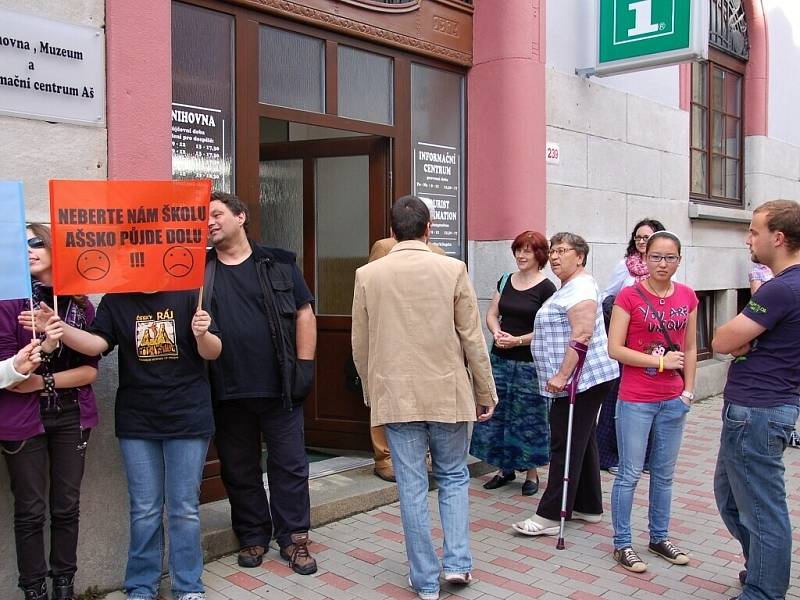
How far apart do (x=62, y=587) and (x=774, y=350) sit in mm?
3266

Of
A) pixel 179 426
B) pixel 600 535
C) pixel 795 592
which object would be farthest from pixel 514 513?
pixel 179 426

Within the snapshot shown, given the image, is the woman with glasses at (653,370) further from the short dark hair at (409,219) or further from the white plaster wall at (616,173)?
the white plaster wall at (616,173)

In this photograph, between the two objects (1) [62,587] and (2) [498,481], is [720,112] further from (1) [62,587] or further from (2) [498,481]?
(1) [62,587]

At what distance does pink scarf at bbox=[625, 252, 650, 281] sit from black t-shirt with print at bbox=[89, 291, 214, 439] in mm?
3708

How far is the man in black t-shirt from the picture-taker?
14.1ft

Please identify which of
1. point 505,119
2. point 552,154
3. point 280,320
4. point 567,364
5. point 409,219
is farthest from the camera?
point 552,154

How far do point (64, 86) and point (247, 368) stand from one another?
1.60 meters

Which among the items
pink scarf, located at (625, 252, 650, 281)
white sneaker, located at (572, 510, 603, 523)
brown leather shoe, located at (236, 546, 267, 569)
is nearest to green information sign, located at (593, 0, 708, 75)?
pink scarf, located at (625, 252, 650, 281)

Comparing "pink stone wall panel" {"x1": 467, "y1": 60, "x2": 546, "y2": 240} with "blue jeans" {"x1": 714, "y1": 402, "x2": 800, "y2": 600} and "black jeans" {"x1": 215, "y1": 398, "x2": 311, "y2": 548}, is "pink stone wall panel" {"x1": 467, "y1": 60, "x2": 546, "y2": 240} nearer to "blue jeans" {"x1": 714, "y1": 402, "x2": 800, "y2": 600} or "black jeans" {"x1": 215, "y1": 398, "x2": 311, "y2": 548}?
"black jeans" {"x1": 215, "y1": 398, "x2": 311, "y2": 548}

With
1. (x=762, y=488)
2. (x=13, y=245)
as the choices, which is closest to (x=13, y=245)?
(x=13, y=245)

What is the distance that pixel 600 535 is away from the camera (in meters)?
5.04

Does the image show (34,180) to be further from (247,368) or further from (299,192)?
(299,192)

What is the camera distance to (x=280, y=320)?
4344mm

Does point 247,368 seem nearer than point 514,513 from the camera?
Yes
